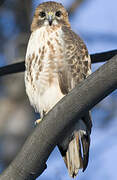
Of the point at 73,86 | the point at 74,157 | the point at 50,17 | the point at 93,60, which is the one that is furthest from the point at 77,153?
the point at 50,17

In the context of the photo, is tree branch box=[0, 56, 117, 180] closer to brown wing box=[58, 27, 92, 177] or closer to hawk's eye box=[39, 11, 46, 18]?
brown wing box=[58, 27, 92, 177]

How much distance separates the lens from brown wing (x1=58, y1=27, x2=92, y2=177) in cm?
383

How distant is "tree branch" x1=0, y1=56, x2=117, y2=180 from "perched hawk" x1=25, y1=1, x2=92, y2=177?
1218 mm

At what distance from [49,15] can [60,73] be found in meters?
1.06

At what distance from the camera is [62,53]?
13.6ft

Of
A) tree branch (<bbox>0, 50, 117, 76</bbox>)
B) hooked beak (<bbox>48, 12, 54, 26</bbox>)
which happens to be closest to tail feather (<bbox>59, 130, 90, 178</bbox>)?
tree branch (<bbox>0, 50, 117, 76</bbox>)

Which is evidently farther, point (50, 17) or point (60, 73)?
point (50, 17)

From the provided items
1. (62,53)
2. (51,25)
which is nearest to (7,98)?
(51,25)

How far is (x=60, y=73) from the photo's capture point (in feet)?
13.4

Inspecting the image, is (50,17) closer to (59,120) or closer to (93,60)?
(93,60)

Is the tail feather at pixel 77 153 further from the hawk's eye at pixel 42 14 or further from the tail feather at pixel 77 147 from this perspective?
the hawk's eye at pixel 42 14

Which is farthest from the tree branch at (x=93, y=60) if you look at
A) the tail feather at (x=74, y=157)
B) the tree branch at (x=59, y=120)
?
the tail feather at (x=74, y=157)

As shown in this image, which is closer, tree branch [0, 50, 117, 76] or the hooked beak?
tree branch [0, 50, 117, 76]

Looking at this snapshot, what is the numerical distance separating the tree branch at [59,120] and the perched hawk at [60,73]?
4.00 ft
